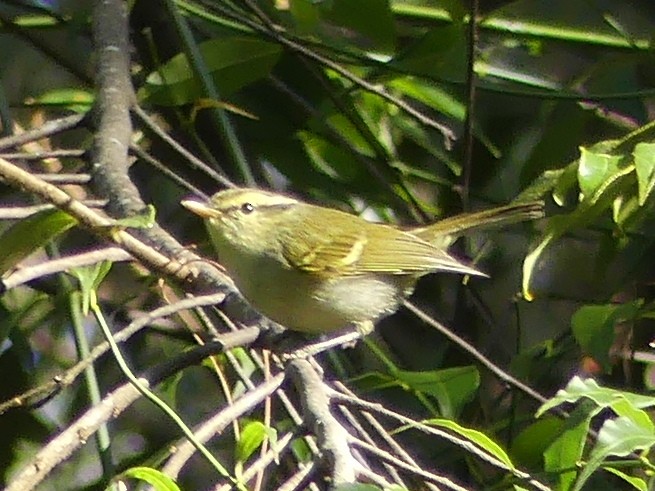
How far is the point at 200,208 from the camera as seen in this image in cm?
166

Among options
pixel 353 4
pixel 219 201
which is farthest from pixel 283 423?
pixel 353 4

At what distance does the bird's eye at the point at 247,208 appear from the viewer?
1.73m

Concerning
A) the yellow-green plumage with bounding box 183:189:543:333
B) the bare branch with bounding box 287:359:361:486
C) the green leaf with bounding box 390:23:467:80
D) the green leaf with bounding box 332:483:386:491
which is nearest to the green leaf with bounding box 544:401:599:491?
the bare branch with bounding box 287:359:361:486

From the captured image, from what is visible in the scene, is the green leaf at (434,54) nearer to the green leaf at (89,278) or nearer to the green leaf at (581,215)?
the green leaf at (581,215)

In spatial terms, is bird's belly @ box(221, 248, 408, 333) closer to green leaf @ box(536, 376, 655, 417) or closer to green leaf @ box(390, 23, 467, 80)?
green leaf @ box(390, 23, 467, 80)

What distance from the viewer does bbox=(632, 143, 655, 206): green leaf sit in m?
1.07

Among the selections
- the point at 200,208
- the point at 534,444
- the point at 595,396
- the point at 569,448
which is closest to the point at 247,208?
the point at 200,208

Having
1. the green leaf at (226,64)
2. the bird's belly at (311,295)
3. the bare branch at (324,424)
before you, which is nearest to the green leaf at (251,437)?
the bare branch at (324,424)

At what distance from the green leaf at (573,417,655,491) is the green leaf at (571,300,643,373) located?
457 mm

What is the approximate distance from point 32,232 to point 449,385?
2.10 ft

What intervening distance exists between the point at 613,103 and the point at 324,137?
52 centimetres

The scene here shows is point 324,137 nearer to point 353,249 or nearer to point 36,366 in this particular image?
point 353,249

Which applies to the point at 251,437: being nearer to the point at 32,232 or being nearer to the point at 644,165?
the point at 32,232

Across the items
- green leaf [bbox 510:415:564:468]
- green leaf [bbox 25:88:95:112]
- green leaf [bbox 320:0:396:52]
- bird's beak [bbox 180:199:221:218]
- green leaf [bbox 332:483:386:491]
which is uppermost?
green leaf [bbox 320:0:396:52]
